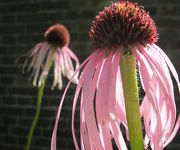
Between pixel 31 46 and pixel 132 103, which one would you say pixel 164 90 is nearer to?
pixel 132 103

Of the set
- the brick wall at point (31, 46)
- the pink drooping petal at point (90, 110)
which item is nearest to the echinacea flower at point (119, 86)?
the pink drooping petal at point (90, 110)

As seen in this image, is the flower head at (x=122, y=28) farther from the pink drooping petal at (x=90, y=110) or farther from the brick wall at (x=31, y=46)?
the brick wall at (x=31, y=46)

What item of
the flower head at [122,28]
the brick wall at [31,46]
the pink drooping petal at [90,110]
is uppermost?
the flower head at [122,28]

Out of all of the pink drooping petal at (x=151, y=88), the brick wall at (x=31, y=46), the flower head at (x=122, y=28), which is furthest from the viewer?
the brick wall at (x=31, y=46)

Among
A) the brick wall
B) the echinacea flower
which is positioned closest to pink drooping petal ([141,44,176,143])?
the echinacea flower

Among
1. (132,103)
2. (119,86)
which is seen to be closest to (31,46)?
(119,86)

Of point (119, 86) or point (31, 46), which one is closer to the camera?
point (119, 86)

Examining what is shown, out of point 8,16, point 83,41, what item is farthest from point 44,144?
point 8,16
